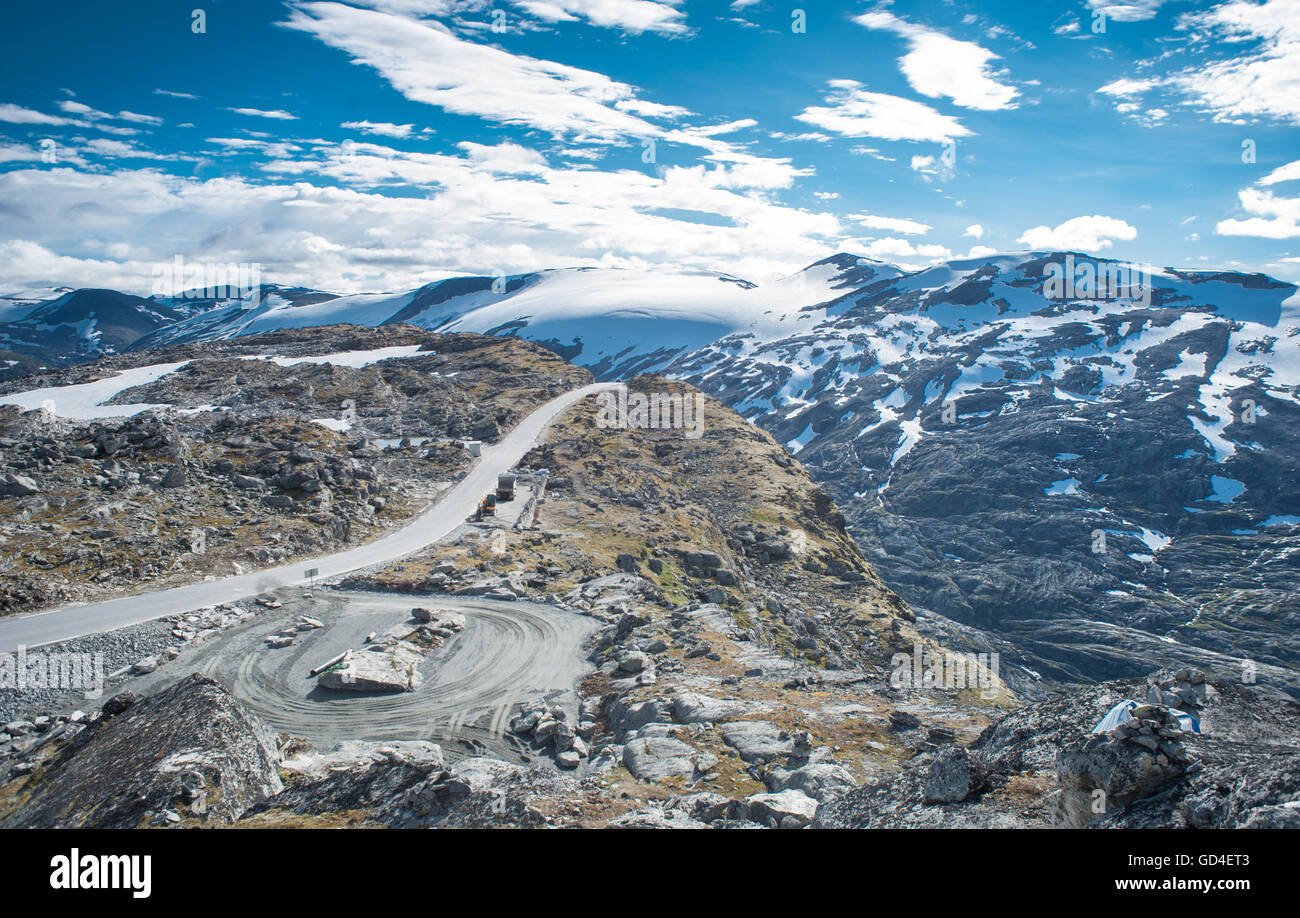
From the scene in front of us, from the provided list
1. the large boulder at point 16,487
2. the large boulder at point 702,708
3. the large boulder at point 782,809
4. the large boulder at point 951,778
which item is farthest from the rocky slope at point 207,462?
the large boulder at point 951,778

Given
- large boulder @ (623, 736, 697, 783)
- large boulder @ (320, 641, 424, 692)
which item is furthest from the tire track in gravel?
large boulder @ (623, 736, 697, 783)

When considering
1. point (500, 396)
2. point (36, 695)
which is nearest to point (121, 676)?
point (36, 695)

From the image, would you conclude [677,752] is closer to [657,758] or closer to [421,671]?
[657,758]

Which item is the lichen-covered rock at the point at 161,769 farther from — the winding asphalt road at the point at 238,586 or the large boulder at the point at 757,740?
the large boulder at the point at 757,740

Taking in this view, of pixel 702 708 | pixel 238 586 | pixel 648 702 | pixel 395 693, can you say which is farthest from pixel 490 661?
pixel 238 586

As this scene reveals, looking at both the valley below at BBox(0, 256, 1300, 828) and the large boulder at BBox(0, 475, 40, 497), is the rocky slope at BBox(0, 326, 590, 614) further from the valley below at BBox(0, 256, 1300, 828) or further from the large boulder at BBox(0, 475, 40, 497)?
the valley below at BBox(0, 256, 1300, 828)

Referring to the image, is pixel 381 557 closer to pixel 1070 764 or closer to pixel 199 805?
pixel 199 805

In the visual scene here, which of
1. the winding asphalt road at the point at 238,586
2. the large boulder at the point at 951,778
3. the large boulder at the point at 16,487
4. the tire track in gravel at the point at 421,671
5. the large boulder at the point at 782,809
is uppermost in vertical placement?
the large boulder at the point at 16,487

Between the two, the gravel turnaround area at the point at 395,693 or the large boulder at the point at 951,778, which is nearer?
the large boulder at the point at 951,778

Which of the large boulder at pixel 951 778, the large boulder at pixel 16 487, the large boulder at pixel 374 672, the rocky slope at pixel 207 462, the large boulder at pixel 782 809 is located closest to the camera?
the large boulder at pixel 951 778
